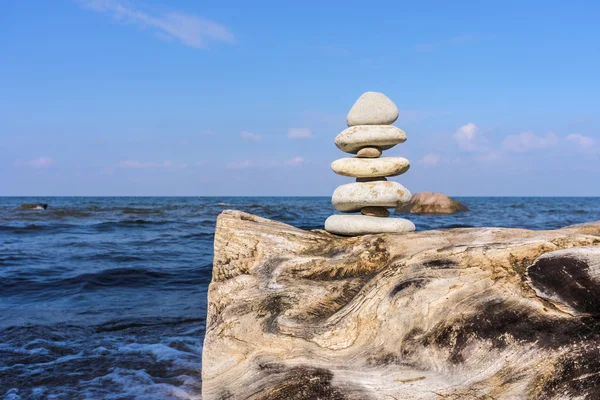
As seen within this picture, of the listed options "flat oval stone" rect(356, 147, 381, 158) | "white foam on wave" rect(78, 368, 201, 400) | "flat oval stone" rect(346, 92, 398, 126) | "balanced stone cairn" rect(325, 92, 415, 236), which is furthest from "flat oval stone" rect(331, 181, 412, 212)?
"white foam on wave" rect(78, 368, 201, 400)

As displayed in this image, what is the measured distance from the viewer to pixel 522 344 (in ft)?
11.2

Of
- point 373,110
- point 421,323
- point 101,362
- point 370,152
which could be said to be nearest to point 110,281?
point 101,362

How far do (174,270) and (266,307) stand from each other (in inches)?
355

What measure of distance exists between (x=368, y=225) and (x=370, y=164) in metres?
0.85

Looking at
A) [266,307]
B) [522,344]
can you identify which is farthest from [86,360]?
[522,344]

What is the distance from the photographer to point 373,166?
6.09 metres

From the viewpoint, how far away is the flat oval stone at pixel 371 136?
6.03 metres

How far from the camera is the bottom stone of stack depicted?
18.5ft

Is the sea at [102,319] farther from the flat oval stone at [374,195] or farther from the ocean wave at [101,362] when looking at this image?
A: the flat oval stone at [374,195]

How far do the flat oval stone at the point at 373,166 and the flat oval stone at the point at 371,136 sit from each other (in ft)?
0.63

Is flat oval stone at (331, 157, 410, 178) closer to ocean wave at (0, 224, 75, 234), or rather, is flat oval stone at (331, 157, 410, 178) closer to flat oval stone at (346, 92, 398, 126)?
flat oval stone at (346, 92, 398, 126)

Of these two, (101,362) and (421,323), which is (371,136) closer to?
(421,323)

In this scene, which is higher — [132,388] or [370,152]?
[370,152]

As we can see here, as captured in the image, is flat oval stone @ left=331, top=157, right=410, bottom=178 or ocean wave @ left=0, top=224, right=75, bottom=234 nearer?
flat oval stone @ left=331, top=157, right=410, bottom=178
